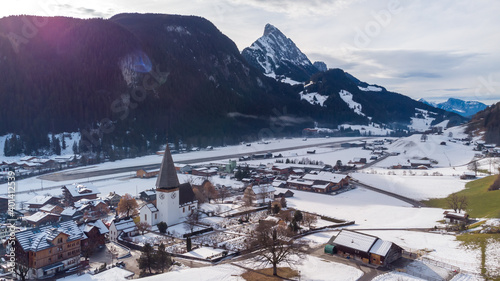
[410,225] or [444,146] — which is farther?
[444,146]

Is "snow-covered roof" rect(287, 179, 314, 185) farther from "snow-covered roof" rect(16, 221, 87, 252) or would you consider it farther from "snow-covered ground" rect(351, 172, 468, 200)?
"snow-covered roof" rect(16, 221, 87, 252)

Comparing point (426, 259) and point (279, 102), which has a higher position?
point (279, 102)

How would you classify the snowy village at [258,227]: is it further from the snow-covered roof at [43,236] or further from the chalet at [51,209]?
the chalet at [51,209]

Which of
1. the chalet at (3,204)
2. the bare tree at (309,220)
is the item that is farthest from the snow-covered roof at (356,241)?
the chalet at (3,204)

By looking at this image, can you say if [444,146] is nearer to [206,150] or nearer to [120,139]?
[206,150]

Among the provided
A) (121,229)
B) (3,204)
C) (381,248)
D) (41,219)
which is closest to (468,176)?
(381,248)

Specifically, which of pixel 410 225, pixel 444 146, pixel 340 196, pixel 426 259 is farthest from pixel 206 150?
pixel 426 259

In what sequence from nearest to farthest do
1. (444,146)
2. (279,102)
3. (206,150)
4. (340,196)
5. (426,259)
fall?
(426,259)
(340,196)
(444,146)
(206,150)
(279,102)
